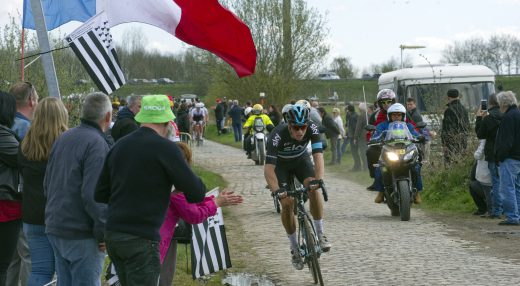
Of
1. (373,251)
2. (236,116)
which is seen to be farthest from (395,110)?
(236,116)

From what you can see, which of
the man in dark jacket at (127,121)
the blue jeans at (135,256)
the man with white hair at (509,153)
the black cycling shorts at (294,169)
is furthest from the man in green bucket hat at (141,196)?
the man with white hair at (509,153)

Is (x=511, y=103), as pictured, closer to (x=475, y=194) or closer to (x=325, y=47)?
(x=475, y=194)

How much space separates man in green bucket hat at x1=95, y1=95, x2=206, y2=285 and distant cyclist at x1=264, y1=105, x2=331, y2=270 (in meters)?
3.83

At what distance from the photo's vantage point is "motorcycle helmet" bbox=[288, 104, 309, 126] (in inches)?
417

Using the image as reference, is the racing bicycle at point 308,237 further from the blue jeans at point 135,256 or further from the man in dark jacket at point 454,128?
the man in dark jacket at point 454,128

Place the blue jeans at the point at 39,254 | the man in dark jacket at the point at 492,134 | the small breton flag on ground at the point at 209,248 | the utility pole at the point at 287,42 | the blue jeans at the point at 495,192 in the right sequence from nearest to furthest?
the blue jeans at the point at 39,254 → the small breton flag on ground at the point at 209,248 → the man in dark jacket at the point at 492,134 → the blue jeans at the point at 495,192 → the utility pole at the point at 287,42

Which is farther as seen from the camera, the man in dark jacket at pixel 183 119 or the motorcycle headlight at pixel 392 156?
the man in dark jacket at pixel 183 119

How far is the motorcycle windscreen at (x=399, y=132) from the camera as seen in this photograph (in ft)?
50.5

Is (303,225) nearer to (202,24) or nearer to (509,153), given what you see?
(202,24)

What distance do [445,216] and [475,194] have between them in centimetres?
57

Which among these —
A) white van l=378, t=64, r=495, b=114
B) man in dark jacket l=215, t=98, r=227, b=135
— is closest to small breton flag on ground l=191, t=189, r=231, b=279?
white van l=378, t=64, r=495, b=114

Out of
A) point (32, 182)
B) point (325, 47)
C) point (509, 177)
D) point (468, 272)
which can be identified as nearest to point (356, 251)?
point (468, 272)

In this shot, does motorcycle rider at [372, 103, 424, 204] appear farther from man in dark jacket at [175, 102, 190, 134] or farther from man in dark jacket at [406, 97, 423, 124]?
man in dark jacket at [175, 102, 190, 134]

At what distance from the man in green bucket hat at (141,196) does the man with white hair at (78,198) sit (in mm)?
451
